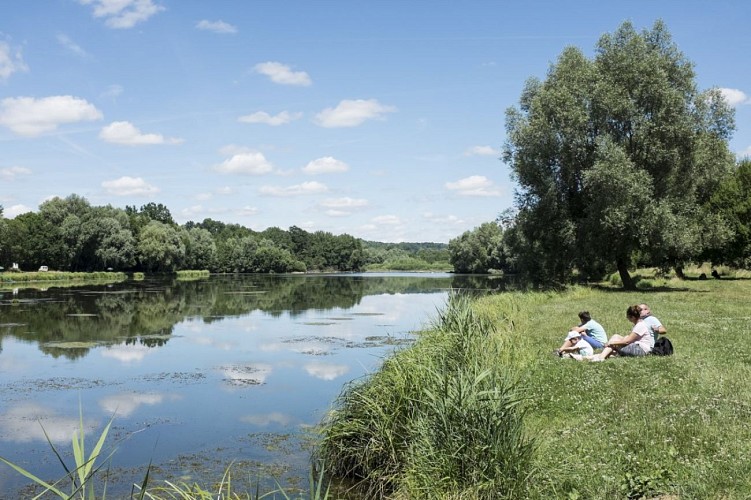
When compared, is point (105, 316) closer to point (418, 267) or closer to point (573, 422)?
point (573, 422)

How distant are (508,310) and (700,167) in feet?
69.6

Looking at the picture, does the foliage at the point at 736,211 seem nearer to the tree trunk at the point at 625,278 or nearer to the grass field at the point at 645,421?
the tree trunk at the point at 625,278

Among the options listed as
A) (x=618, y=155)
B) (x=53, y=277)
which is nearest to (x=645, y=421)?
(x=618, y=155)

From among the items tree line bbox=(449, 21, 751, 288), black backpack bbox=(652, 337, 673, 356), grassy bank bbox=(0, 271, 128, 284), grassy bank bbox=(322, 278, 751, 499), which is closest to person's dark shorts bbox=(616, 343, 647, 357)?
black backpack bbox=(652, 337, 673, 356)

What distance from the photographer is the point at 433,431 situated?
7871mm

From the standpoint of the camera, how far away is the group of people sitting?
505 inches

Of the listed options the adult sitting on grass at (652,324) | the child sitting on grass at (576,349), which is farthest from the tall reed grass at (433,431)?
the adult sitting on grass at (652,324)

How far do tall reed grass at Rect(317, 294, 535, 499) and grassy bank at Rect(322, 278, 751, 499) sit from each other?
19 millimetres

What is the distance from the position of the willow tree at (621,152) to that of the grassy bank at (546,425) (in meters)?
20.6

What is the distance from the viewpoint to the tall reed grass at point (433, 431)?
23.6 ft

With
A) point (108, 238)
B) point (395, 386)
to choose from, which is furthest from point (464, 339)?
point (108, 238)

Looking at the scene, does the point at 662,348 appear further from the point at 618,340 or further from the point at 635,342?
the point at 618,340

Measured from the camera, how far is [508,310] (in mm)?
21062

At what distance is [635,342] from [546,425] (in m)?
5.07
